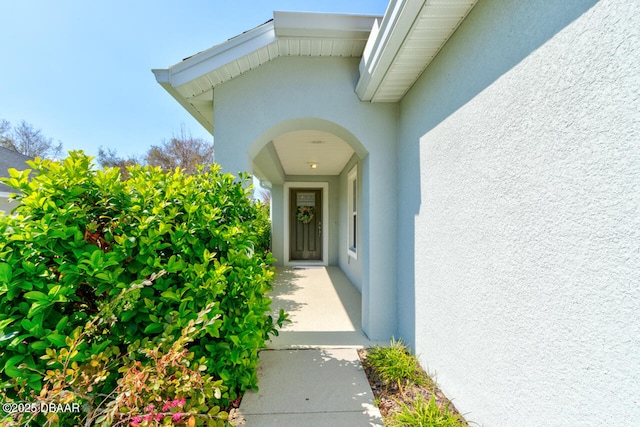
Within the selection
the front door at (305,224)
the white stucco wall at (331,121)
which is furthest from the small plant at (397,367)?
the front door at (305,224)

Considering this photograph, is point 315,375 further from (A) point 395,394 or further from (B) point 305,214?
(B) point 305,214

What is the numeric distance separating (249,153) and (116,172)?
149 centimetres

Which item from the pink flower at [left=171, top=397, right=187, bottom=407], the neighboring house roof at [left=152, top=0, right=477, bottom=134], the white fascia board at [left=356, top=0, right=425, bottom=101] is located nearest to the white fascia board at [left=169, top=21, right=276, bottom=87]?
the neighboring house roof at [left=152, top=0, right=477, bottom=134]

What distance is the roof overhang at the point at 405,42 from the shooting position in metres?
1.80

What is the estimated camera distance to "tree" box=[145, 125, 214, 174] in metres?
14.3

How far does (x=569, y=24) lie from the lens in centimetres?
112

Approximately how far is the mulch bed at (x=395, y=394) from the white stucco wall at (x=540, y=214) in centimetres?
10

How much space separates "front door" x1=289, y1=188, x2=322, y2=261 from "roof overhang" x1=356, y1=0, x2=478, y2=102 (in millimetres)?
5661

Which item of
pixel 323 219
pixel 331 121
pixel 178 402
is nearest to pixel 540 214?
pixel 178 402

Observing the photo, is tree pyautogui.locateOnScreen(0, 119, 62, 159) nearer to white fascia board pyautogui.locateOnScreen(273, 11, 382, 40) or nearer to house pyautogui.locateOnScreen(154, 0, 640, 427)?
house pyautogui.locateOnScreen(154, 0, 640, 427)

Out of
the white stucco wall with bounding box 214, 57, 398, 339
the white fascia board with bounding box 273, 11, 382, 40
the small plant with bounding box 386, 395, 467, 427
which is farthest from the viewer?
the white stucco wall with bounding box 214, 57, 398, 339

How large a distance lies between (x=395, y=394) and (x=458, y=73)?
263cm

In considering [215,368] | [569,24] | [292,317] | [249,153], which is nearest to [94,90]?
[249,153]

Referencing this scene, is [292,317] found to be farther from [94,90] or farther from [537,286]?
[94,90]
